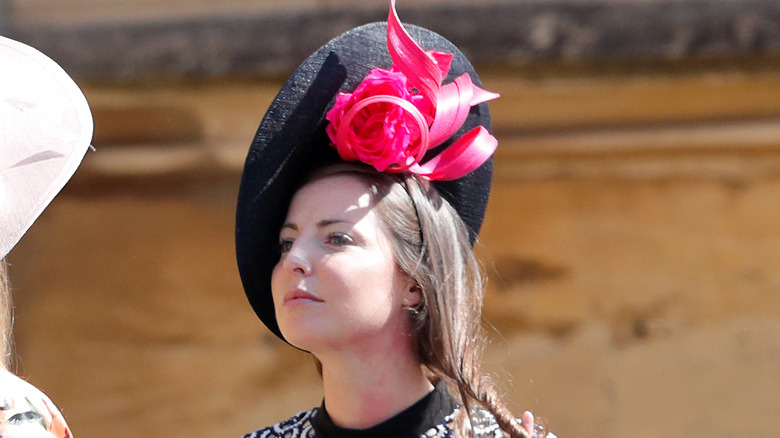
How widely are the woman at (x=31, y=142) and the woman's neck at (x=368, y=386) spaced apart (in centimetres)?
49

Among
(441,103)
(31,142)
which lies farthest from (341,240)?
(31,142)

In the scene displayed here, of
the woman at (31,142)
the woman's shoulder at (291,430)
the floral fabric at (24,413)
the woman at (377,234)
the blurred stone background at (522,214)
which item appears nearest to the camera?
the floral fabric at (24,413)

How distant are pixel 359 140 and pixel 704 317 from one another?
59.0 inches

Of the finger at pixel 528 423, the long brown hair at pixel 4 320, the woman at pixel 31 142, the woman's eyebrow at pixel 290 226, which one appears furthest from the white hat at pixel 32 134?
the finger at pixel 528 423

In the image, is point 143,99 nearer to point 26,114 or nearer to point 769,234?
point 26,114

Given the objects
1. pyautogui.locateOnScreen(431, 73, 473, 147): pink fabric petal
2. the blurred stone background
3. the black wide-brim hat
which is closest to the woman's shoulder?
the black wide-brim hat

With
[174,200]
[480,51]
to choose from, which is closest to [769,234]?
[480,51]

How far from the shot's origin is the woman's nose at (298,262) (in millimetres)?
2137

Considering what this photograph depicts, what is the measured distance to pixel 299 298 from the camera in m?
2.15

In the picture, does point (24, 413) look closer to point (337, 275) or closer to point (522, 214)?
point (337, 275)

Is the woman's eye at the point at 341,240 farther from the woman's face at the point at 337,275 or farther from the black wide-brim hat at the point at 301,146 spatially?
the black wide-brim hat at the point at 301,146

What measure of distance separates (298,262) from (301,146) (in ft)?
0.82

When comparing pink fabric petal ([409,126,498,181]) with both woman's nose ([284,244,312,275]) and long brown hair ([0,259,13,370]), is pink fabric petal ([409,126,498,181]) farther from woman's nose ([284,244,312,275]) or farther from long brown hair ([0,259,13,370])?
long brown hair ([0,259,13,370])

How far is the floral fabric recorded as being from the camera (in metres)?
1.85
